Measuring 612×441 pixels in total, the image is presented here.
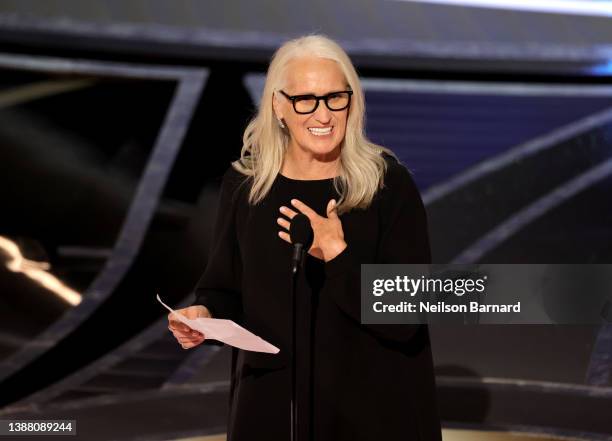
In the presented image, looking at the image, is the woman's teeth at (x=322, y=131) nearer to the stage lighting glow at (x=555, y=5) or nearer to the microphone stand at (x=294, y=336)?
the microphone stand at (x=294, y=336)

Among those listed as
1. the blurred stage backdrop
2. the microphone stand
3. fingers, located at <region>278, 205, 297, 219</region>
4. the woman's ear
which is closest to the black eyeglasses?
the woman's ear

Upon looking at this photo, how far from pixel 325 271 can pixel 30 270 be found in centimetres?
454

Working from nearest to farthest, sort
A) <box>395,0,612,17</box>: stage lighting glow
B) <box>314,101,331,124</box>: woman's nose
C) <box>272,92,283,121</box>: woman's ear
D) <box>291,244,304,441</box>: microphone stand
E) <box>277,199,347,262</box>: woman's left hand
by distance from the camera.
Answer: <box>291,244,304,441</box>: microphone stand
<box>277,199,347,262</box>: woman's left hand
<box>314,101,331,124</box>: woman's nose
<box>272,92,283,121</box>: woman's ear
<box>395,0,612,17</box>: stage lighting glow

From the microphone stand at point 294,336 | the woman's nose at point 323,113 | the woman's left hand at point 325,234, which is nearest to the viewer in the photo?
the microphone stand at point 294,336

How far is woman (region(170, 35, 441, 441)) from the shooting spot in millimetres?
1794

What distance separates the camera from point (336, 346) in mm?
1798

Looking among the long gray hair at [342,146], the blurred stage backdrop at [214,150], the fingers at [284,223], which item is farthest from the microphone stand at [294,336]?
the blurred stage backdrop at [214,150]

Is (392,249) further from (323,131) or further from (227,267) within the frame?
(227,267)

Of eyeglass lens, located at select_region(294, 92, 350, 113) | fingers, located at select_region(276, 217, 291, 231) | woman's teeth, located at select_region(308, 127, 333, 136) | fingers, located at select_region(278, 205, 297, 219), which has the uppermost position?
eyeglass lens, located at select_region(294, 92, 350, 113)

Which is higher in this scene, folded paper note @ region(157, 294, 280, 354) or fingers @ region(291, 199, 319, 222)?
fingers @ region(291, 199, 319, 222)

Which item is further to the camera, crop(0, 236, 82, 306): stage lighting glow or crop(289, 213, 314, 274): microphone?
crop(0, 236, 82, 306): stage lighting glow

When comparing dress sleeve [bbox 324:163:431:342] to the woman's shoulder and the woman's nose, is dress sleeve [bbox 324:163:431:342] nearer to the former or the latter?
the woman's nose

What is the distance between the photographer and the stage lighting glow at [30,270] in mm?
5820

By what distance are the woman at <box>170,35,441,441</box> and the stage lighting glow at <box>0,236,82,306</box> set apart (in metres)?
4.10
